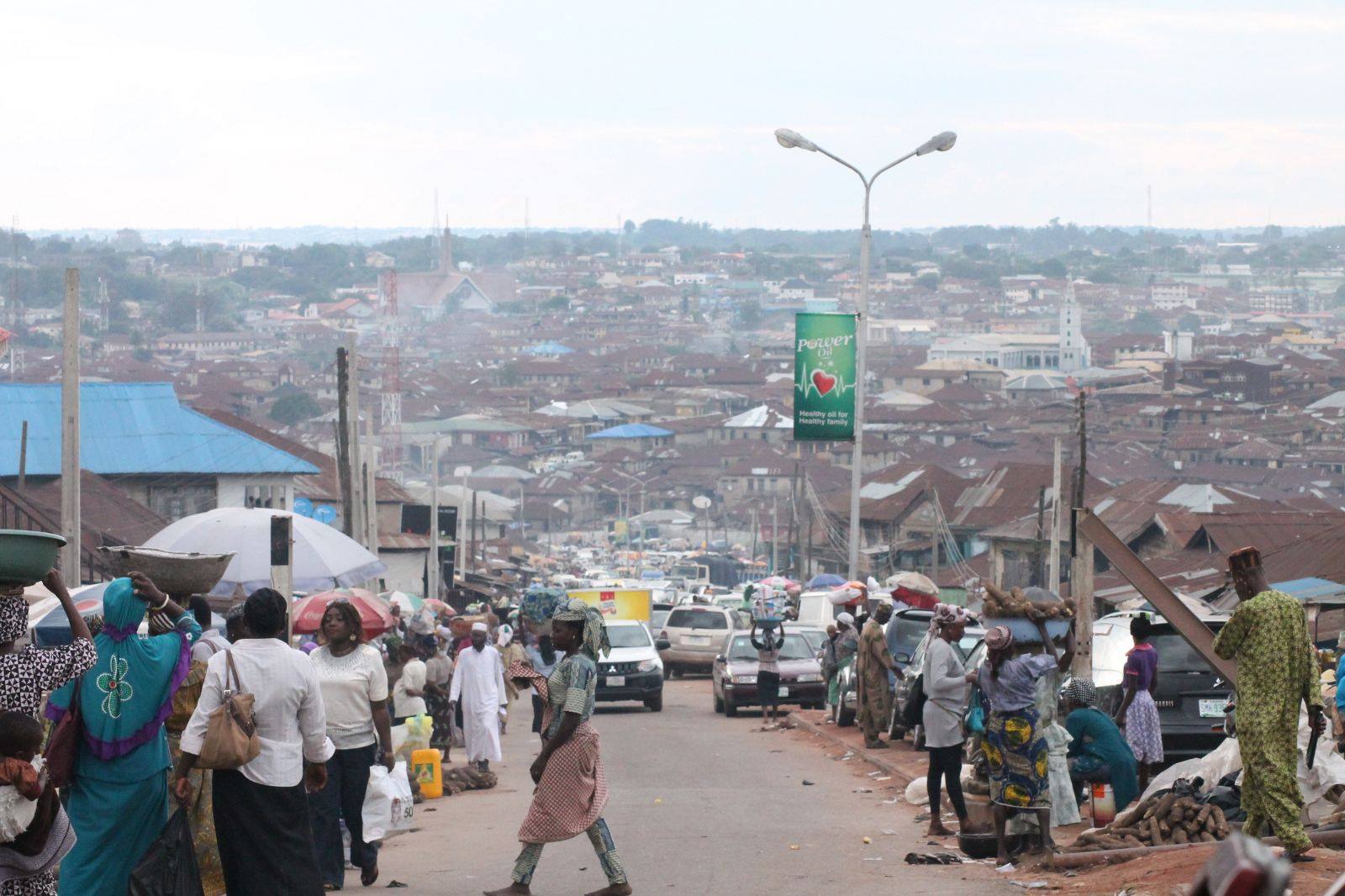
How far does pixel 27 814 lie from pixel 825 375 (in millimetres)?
19926

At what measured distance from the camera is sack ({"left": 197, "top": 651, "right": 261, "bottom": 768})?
7758 millimetres

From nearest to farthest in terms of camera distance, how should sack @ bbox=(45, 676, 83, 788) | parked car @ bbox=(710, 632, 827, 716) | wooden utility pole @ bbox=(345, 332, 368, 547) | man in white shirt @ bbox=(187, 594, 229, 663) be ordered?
1. sack @ bbox=(45, 676, 83, 788)
2. man in white shirt @ bbox=(187, 594, 229, 663)
3. parked car @ bbox=(710, 632, 827, 716)
4. wooden utility pole @ bbox=(345, 332, 368, 547)

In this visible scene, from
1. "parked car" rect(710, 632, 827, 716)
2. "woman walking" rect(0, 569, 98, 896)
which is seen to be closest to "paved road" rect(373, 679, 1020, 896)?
"woman walking" rect(0, 569, 98, 896)

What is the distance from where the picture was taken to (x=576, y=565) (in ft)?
353

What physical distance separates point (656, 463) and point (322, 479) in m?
94.6

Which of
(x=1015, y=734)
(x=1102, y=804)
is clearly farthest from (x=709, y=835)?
(x=1015, y=734)

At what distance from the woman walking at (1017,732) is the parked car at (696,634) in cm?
2334

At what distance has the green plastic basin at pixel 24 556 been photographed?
6973mm

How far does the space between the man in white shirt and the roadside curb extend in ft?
24.7

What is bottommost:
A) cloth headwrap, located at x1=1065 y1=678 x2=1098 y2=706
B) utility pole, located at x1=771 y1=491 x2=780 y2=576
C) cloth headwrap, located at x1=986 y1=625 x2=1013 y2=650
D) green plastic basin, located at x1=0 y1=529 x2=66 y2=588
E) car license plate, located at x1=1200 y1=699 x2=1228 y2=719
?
utility pole, located at x1=771 y1=491 x2=780 y2=576

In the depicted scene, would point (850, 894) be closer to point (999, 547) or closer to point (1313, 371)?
point (999, 547)

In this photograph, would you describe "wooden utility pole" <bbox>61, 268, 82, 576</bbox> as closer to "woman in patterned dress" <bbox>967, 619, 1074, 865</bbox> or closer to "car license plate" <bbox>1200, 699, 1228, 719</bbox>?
"woman in patterned dress" <bbox>967, 619, 1074, 865</bbox>

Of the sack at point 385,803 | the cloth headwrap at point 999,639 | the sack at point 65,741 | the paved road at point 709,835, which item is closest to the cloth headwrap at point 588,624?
the paved road at point 709,835

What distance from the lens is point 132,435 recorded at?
45.4m
